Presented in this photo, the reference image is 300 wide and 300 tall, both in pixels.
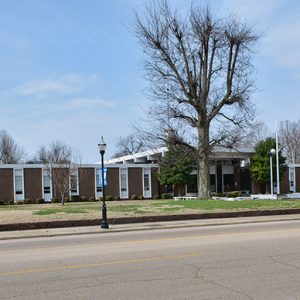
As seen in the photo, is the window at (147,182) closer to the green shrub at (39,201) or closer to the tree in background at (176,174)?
the tree in background at (176,174)

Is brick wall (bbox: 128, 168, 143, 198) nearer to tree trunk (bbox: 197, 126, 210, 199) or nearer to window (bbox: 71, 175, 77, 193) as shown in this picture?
window (bbox: 71, 175, 77, 193)

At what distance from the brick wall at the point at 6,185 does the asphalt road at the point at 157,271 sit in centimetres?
3793

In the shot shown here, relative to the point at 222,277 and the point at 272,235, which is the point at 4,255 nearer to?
the point at 222,277

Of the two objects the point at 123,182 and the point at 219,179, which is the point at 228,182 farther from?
the point at 123,182

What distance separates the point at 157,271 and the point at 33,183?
1729 inches

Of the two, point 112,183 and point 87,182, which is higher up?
point 87,182

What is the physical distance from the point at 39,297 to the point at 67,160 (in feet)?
143

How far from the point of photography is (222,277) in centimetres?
821

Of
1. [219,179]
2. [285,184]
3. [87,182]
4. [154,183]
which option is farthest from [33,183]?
[285,184]

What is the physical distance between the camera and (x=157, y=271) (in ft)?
29.3

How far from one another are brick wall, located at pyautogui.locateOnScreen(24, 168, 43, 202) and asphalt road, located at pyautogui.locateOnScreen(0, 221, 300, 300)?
126ft

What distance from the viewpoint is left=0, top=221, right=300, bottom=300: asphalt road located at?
7230mm

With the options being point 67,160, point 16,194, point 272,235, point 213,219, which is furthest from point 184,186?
point 272,235

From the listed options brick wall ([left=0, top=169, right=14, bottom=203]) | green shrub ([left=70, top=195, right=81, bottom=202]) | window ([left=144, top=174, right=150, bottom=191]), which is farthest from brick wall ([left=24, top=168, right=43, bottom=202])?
window ([left=144, top=174, right=150, bottom=191])
